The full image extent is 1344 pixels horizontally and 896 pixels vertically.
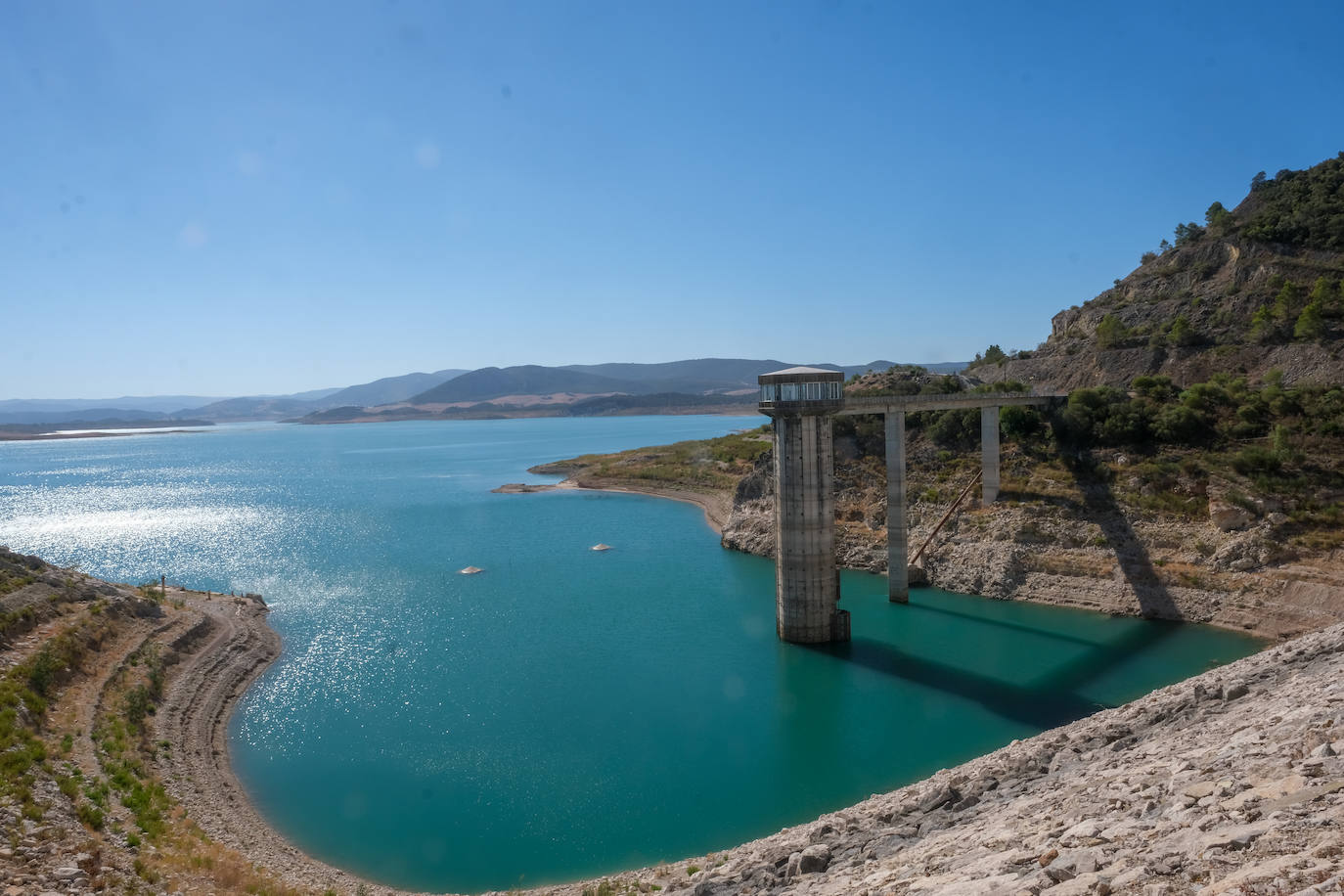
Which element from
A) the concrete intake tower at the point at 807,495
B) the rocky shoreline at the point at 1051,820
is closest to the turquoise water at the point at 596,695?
the concrete intake tower at the point at 807,495

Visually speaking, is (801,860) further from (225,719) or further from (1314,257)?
(1314,257)

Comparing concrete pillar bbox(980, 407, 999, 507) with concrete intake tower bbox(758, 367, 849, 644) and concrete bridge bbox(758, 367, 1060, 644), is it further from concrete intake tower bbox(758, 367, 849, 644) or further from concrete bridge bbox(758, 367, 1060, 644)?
concrete intake tower bbox(758, 367, 849, 644)

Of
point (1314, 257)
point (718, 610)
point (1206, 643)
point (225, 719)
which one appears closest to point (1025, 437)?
point (1206, 643)

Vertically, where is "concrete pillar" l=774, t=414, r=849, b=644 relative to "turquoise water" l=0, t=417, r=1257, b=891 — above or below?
above

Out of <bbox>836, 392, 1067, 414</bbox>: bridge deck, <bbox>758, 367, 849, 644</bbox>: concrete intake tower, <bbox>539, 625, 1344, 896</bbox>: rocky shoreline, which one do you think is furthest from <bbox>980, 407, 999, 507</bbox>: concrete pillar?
<bbox>539, 625, 1344, 896</bbox>: rocky shoreline

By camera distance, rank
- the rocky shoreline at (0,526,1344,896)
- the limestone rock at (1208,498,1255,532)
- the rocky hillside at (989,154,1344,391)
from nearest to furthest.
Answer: the rocky shoreline at (0,526,1344,896) < the limestone rock at (1208,498,1255,532) < the rocky hillside at (989,154,1344,391)

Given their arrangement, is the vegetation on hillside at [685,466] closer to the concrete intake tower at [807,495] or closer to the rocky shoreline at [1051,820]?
the concrete intake tower at [807,495]

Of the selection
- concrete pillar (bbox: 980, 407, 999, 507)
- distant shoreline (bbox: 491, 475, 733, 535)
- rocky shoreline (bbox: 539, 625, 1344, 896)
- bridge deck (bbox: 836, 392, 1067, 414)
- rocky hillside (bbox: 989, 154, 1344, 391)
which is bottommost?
distant shoreline (bbox: 491, 475, 733, 535)
